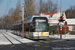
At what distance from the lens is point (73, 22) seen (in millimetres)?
44531

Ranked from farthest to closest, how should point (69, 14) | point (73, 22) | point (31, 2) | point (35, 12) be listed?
point (69, 14) → point (35, 12) → point (31, 2) → point (73, 22)

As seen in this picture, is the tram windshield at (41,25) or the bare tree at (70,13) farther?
the bare tree at (70,13)

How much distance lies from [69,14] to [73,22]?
52509 millimetres

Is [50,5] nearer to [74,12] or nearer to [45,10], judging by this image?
[45,10]

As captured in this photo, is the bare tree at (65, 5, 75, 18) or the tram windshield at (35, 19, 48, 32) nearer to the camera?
the tram windshield at (35, 19, 48, 32)

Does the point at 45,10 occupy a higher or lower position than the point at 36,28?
higher

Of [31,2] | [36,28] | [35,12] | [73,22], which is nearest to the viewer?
[36,28]

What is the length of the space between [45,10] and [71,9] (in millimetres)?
27761

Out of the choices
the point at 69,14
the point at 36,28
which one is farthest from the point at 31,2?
the point at 69,14

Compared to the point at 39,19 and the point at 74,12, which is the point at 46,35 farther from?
the point at 74,12

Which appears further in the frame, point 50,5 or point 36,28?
point 50,5

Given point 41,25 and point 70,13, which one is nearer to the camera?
point 41,25

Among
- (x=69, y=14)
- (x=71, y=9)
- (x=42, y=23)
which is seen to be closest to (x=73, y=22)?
(x=42, y=23)

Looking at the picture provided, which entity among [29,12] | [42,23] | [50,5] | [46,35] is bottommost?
[46,35]
